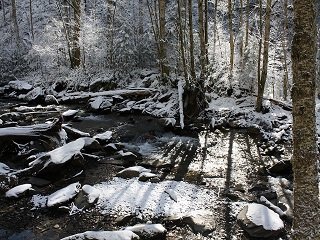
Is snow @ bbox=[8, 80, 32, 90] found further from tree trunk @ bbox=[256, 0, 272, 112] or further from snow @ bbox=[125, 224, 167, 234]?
snow @ bbox=[125, 224, 167, 234]

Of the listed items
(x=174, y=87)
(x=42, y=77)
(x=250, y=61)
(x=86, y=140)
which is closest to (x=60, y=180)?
(x=86, y=140)

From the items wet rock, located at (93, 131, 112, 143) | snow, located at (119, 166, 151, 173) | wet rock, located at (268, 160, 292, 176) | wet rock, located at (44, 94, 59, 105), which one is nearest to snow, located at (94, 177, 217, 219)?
snow, located at (119, 166, 151, 173)

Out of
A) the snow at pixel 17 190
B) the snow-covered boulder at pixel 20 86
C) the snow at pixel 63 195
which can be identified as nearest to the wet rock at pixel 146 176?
the snow at pixel 63 195

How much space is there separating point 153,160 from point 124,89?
901 centimetres

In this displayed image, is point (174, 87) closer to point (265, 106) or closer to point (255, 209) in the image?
point (265, 106)

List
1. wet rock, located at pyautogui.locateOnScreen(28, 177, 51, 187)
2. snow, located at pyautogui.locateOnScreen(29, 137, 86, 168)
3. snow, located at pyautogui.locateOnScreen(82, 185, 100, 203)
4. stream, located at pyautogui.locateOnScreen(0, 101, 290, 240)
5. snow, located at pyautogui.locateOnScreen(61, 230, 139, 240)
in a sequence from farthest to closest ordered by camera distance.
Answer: snow, located at pyautogui.locateOnScreen(29, 137, 86, 168)
wet rock, located at pyautogui.locateOnScreen(28, 177, 51, 187)
snow, located at pyautogui.locateOnScreen(82, 185, 100, 203)
stream, located at pyautogui.locateOnScreen(0, 101, 290, 240)
snow, located at pyautogui.locateOnScreen(61, 230, 139, 240)

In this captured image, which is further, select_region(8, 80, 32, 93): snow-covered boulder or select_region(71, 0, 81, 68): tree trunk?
select_region(8, 80, 32, 93): snow-covered boulder

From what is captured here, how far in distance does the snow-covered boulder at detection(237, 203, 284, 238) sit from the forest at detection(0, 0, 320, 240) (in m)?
0.02

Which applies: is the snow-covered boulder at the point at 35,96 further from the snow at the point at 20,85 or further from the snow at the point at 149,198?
the snow at the point at 149,198

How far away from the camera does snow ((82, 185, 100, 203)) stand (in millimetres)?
6809

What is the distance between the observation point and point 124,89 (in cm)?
1778

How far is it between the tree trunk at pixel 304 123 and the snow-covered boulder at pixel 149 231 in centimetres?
237

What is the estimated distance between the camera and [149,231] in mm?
5539

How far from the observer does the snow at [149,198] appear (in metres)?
6.48
